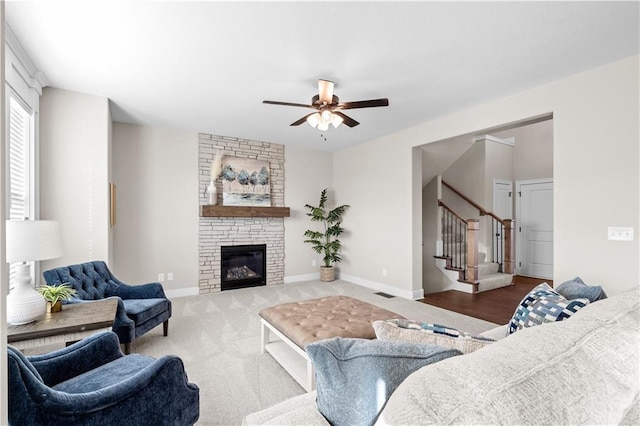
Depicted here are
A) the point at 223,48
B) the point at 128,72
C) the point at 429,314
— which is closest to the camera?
the point at 223,48

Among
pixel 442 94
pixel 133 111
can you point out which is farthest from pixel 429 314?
pixel 133 111

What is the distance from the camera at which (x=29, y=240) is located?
1788 millimetres

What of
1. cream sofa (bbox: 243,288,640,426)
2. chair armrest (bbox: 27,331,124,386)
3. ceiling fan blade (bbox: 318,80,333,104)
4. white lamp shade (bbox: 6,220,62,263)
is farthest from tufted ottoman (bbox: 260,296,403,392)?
ceiling fan blade (bbox: 318,80,333,104)

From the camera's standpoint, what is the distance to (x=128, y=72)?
283 cm

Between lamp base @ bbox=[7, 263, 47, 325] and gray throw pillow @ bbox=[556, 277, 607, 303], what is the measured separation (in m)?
3.35

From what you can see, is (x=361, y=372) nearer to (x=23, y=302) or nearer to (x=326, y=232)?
(x=23, y=302)

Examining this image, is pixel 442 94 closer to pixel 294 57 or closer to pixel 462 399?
pixel 294 57

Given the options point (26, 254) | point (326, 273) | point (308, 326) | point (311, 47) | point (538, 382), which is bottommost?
point (326, 273)

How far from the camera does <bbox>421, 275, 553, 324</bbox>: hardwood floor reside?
388 centimetres

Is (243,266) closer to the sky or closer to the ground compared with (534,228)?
closer to the ground

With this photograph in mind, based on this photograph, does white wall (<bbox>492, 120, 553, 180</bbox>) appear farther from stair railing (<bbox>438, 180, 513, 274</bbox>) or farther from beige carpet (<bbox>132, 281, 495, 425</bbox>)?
beige carpet (<bbox>132, 281, 495, 425</bbox>)

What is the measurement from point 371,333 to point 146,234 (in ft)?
13.0

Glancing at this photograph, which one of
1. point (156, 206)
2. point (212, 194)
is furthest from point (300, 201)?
point (156, 206)

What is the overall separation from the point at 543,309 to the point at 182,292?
4786 mm
